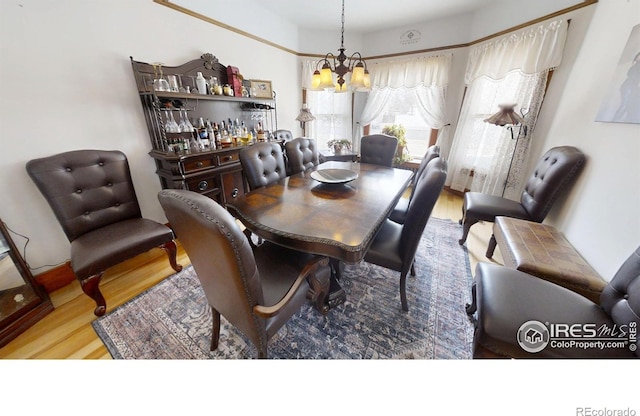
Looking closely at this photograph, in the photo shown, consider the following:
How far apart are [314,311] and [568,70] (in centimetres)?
329

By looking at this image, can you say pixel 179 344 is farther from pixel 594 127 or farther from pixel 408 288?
pixel 594 127

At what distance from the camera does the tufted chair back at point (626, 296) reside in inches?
32.7

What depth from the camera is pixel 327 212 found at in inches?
51.0

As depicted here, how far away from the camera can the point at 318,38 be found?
378 centimetres

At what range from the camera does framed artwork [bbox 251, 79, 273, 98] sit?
3.07m

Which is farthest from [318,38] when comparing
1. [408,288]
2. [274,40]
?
[408,288]

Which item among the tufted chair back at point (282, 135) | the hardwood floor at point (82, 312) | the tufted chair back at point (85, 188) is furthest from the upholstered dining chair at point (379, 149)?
A: the tufted chair back at point (85, 188)

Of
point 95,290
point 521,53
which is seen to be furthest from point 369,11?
point 95,290

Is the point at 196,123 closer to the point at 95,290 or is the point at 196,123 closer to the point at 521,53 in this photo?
the point at 95,290

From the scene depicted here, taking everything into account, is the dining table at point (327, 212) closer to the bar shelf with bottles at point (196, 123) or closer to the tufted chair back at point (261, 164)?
the tufted chair back at point (261, 164)

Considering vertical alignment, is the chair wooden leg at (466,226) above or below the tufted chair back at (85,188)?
below

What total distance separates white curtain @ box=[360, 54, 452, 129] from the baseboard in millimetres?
4480

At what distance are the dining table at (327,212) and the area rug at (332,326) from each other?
0.72 ft
